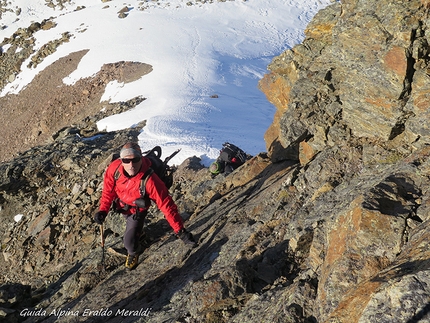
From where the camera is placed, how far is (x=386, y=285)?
2.79 metres

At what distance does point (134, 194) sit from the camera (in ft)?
22.3

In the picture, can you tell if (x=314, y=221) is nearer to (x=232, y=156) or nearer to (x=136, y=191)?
(x=136, y=191)

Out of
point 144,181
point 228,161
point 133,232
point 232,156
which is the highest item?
point 144,181

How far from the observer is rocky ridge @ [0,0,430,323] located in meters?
3.64

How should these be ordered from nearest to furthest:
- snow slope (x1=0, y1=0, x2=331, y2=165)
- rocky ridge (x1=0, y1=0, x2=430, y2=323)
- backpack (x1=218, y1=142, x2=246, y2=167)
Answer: rocky ridge (x1=0, y1=0, x2=430, y2=323) → backpack (x1=218, y1=142, x2=246, y2=167) → snow slope (x1=0, y1=0, x2=331, y2=165)

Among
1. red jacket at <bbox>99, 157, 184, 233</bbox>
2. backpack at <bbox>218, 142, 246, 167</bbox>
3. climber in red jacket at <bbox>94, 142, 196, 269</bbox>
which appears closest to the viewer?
climber in red jacket at <bbox>94, 142, 196, 269</bbox>

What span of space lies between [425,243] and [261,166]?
714 centimetres

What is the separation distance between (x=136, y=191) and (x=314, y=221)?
3.31 meters

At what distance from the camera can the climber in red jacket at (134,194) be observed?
21.1 ft

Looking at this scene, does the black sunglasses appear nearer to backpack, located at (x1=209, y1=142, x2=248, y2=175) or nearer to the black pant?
the black pant

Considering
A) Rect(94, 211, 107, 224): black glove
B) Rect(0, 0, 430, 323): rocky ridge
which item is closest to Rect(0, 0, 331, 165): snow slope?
Rect(0, 0, 430, 323): rocky ridge

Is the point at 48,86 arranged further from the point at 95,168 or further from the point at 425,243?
the point at 425,243

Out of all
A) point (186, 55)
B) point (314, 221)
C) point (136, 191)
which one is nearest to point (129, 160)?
point (136, 191)

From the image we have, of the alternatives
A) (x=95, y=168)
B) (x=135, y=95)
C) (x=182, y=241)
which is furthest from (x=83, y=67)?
(x=182, y=241)
